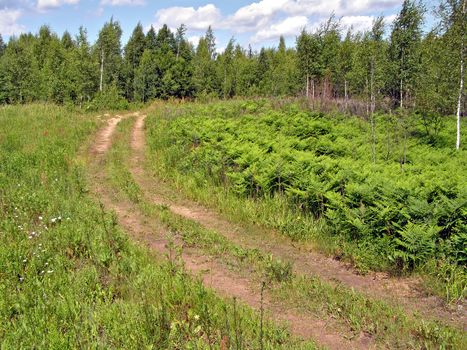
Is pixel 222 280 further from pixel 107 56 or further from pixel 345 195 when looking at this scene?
pixel 107 56

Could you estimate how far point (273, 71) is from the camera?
56.0 m

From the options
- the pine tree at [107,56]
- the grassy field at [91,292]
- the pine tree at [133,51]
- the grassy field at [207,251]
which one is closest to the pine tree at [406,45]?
the grassy field at [207,251]

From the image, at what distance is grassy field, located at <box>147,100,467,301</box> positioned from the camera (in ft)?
19.9

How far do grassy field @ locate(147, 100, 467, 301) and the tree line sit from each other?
6872 mm

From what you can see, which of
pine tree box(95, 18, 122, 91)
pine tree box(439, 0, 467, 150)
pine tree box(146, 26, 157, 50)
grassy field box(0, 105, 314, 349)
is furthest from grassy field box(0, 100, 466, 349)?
pine tree box(146, 26, 157, 50)

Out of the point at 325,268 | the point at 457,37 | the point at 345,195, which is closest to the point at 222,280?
the point at 325,268

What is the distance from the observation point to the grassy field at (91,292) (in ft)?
14.0

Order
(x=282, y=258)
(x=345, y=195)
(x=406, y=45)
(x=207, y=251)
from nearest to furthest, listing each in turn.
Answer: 1. (x=282, y=258)
2. (x=207, y=251)
3. (x=345, y=195)
4. (x=406, y=45)

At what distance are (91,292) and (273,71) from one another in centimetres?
5401

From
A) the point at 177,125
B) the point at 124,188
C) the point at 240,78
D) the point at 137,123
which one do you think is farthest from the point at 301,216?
the point at 240,78

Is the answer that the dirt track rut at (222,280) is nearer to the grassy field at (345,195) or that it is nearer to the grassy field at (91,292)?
the grassy field at (91,292)

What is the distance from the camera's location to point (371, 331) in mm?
4574

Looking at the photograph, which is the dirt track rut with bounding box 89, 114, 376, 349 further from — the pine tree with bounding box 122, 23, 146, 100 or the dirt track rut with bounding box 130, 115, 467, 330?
the pine tree with bounding box 122, 23, 146, 100

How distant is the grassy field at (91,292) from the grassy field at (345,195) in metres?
2.73
